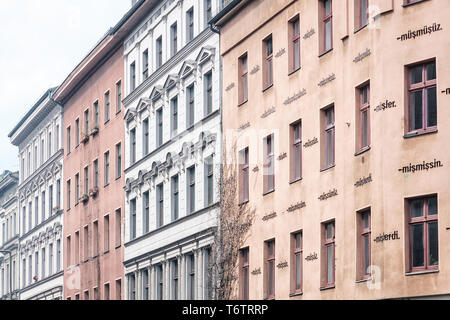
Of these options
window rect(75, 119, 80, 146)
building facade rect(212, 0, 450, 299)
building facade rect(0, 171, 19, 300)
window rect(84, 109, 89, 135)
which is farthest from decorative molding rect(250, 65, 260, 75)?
building facade rect(0, 171, 19, 300)

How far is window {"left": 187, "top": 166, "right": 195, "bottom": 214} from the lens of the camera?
51.4 m

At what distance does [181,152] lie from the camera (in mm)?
52812

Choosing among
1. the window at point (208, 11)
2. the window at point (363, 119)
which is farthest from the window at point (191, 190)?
the window at point (363, 119)

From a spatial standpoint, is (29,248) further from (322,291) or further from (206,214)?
(322,291)

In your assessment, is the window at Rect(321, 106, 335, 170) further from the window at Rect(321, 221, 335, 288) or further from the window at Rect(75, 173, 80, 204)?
the window at Rect(75, 173, 80, 204)

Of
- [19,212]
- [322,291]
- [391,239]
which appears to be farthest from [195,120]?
[19,212]

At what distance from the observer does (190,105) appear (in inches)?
2063

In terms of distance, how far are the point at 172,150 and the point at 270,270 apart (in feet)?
45.8

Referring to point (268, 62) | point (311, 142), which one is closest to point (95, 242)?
point (268, 62)

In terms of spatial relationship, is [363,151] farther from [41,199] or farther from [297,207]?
[41,199]

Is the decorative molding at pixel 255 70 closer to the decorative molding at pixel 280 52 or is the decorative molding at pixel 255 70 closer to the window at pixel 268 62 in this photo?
the window at pixel 268 62

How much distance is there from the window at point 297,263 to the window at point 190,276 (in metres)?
11.9

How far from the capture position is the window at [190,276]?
50938 mm

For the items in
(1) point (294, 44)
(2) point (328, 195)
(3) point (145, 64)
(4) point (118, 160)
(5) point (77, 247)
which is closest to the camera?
(2) point (328, 195)
